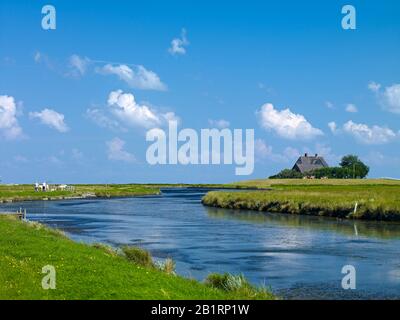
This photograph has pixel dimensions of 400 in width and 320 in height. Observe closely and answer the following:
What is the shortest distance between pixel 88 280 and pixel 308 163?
523 ft

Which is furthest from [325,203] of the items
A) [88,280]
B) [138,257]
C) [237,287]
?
[88,280]

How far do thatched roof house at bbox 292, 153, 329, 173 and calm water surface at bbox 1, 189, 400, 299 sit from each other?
384 ft

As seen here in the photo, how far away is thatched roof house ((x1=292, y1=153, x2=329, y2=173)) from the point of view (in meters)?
170

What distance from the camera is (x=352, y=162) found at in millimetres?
163000

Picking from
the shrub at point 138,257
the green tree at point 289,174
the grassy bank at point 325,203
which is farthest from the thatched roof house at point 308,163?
the shrub at point 138,257

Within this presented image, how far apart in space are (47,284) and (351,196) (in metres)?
45.1

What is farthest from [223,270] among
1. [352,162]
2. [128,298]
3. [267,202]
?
[352,162]

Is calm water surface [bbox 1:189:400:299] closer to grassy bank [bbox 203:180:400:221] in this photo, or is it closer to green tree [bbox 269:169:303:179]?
grassy bank [bbox 203:180:400:221]

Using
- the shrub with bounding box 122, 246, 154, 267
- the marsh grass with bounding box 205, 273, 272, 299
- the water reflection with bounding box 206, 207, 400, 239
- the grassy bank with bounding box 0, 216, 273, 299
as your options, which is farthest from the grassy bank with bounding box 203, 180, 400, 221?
the grassy bank with bounding box 0, 216, 273, 299

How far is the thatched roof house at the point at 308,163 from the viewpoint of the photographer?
170 metres

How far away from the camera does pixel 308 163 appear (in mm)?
173000

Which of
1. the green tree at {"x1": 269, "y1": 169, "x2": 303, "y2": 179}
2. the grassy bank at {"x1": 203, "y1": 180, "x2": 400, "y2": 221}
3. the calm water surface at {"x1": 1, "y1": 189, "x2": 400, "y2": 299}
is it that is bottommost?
the calm water surface at {"x1": 1, "y1": 189, "x2": 400, "y2": 299}

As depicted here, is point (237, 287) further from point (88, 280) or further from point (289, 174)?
point (289, 174)
